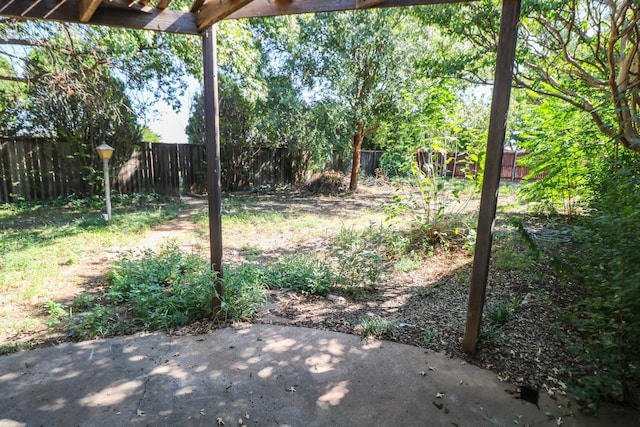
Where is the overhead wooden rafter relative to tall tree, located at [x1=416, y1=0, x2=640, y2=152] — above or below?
below

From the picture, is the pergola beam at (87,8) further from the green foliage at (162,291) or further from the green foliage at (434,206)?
the green foliage at (434,206)

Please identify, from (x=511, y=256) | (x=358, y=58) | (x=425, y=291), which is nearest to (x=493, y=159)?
(x=425, y=291)

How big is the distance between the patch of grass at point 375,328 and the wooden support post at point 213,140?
120cm

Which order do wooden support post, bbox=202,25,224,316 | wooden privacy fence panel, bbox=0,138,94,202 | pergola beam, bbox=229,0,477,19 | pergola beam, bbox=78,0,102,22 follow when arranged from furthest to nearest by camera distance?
wooden privacy fence panel, bbox=0,138,94,202 → wooden support post, bbox=202,25,224,316 → pergola beam, bbox=229,0,477,19 → pergola beam, bbox=78,0,102,22

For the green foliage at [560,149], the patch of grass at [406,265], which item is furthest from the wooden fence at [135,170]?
the patch of grass at [406,265]

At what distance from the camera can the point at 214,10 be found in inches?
90.4

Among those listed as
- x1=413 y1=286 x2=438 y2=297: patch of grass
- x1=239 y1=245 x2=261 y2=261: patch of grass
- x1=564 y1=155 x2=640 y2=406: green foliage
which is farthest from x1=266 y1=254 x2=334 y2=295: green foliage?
x1=564 y1=155 x2=640 y2=406: green foliage

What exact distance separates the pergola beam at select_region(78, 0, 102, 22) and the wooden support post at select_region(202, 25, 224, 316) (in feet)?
2.23

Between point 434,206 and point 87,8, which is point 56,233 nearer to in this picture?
point 87,8

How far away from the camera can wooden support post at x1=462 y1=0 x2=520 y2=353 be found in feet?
6.58

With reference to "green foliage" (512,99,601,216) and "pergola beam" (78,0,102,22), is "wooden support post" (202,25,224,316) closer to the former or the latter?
"pergola beam" (78,0,102,22)

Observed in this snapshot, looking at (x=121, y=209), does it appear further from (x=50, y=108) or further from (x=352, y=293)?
(x=352, y=293)

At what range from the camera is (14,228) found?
18.3 feet

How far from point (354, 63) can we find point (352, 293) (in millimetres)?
7331
